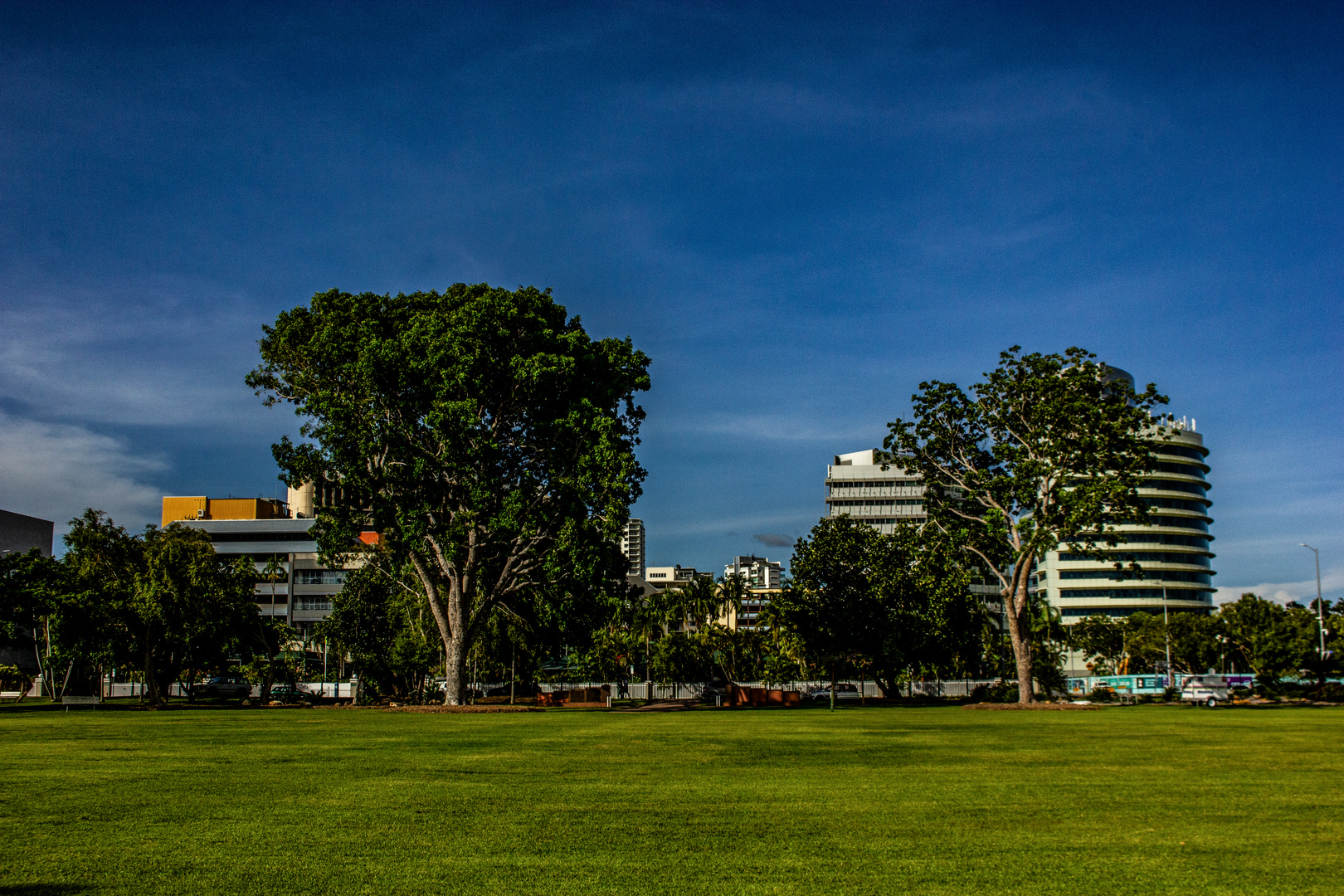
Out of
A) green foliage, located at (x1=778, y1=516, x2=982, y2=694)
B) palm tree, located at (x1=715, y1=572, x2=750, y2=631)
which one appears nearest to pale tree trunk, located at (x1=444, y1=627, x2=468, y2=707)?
green foliage, located at (x1=778, y1=516, x2=982, y2=694)

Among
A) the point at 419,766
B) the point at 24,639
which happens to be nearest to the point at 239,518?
the point at 24,639

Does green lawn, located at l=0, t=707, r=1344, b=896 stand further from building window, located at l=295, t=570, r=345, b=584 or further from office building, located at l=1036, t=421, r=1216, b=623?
office building, located at l=1036, t=421, r=1216, b=623

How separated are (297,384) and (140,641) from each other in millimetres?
19090

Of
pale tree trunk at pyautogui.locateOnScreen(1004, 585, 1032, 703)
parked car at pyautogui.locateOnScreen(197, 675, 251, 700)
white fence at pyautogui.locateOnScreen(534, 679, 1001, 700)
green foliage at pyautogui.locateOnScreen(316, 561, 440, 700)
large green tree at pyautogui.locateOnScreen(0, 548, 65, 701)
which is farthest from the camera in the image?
parked car at pyautogui.locateOnScreen(197, 675, 251, 700)

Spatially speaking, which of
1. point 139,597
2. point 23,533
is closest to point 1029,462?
point 139,597

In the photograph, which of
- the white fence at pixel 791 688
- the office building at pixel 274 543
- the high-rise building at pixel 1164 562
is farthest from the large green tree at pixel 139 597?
the high-rise building at pixel 1164 562

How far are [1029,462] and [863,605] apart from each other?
60.5 feet

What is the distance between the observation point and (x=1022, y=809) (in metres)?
10.7

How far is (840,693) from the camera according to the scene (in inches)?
3022

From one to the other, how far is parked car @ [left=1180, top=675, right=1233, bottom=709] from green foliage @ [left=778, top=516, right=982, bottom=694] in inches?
519

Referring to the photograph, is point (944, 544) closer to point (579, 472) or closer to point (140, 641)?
point (579, 472)

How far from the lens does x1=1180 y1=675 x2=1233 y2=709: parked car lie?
188 feet

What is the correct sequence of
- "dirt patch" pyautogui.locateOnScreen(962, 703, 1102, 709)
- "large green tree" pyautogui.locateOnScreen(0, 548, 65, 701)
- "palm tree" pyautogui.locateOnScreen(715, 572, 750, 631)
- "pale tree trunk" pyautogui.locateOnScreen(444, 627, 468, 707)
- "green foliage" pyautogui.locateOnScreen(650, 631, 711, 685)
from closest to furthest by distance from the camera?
"pale tree trunk" pyautogui.locateOnScreen(444, 627, 468, 707), "dirt patch" pyautogui.locateOnScreen(962, 703, 1102, 709), "large green tree" pyautogui.locateOnScreen(0, 548, 65, 701), "green foliage" pyautogui.locateOnScreen(650, 631, 711, 685), "palm tree" pyautogui.locateOnScreen(715, 572, 750, 631)

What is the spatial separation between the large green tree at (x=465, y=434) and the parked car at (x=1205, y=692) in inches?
1431
